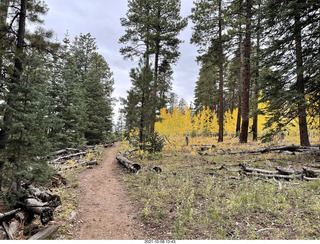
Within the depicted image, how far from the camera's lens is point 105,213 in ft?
17.4

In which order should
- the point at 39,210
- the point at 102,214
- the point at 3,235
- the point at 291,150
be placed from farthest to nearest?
the point at 291,150 < the point at 102,214 < the point at 39,210 < the point at 3,235

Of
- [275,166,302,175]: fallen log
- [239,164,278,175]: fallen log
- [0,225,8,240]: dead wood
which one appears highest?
[275,166,302,175]: fallen log

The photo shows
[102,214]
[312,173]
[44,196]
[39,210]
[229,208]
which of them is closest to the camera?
[39,210]

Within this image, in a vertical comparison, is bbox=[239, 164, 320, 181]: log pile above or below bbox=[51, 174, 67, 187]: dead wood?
above

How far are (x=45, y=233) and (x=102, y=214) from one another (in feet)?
5.67

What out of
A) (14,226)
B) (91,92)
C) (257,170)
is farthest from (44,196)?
(91,92)

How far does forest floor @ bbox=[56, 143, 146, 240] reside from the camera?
166 inches

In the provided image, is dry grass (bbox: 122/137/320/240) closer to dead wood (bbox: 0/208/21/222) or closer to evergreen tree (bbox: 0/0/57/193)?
dead wood (bbox: 0/208/21/222)

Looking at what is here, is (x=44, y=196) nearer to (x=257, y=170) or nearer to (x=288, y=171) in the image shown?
(x=257, y=170)

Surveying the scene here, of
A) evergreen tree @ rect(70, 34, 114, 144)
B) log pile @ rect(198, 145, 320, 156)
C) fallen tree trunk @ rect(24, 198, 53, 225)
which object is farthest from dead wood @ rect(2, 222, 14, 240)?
evergreen tree @ rect(70, 34, 114, 144)

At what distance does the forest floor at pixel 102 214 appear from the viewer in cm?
421

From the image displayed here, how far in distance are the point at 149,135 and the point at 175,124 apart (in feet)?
57.7

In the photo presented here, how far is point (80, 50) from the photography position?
2289 centimetres

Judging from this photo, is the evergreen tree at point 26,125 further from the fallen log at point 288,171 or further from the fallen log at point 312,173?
the fallen log at point 312,173
